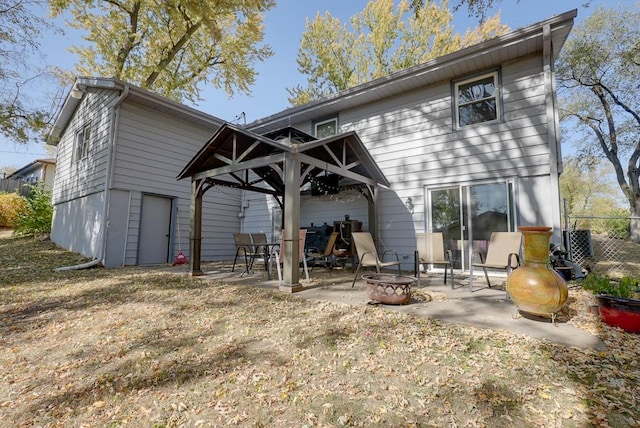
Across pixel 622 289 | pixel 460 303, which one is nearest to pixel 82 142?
pixel 460 303

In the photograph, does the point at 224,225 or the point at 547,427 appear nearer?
the point at 547,427

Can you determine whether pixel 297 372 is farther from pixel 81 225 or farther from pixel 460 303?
pixel 81 225

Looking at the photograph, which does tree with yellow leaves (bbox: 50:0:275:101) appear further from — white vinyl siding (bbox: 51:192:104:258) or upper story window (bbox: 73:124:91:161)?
white vinyl siding (bbox: 51:192:104:258)

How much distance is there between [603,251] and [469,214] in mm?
7464

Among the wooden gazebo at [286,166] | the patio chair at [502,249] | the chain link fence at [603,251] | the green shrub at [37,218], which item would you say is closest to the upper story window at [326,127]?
the wooden gazebo at [286,166]

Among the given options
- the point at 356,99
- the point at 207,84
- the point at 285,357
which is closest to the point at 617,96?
the point at 356,99

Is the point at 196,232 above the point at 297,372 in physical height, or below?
above

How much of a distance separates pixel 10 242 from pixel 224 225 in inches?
307

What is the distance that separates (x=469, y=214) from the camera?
6.23 meters

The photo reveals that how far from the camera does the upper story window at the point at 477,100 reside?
626 centimetres

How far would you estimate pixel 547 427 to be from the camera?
1.67 meters

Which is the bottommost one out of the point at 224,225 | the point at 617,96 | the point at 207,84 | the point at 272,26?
the point at 224,225

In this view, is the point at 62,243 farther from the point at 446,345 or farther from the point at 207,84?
the point at 446,345

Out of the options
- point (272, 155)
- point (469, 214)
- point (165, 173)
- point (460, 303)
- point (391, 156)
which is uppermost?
point (391, 156)
